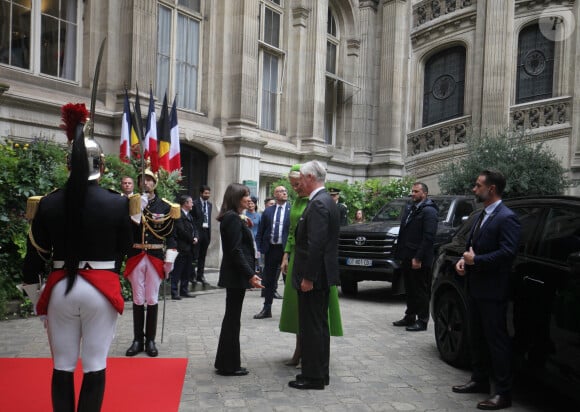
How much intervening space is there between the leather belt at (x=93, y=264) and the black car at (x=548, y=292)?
3.25 meters

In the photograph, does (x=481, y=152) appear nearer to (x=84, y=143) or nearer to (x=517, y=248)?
(x=517, y=248)

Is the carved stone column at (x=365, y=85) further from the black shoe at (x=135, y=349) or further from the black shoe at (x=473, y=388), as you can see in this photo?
the black shoe at (x=473, y=388)

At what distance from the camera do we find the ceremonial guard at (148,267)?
605 cm

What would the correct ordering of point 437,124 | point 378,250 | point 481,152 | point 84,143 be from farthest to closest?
point 437,124 → point 481,152 → point 378,250 → point 84,143

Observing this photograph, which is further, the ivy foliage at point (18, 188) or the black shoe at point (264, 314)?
the black shoe at point (264, 314)

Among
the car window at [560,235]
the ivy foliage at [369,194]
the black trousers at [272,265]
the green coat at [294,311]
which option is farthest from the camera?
the ivy foliage at [369,194]

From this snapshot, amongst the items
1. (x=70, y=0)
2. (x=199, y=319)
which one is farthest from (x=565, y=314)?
(x=70, y=0)

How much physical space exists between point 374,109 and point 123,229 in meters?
19.7

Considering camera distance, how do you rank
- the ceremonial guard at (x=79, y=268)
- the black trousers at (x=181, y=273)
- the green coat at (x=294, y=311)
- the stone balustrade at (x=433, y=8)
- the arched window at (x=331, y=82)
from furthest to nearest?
the stone balustrade at (x=433, y=8), the arched window at (x=331, y=82), the black trousers at (x=181, y=273), the green coat at (x=294, y=311), the ceremonial guard at (x=79, y=268)

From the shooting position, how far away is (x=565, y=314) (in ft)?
13.4

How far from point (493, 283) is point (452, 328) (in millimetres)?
1608

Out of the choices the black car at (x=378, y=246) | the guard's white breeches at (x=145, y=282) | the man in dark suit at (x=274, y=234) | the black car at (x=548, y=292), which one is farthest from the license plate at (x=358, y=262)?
the guard's white breeches at (x=145, y=282)

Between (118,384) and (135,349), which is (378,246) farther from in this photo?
(118,384)

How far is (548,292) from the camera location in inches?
170
